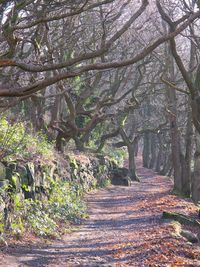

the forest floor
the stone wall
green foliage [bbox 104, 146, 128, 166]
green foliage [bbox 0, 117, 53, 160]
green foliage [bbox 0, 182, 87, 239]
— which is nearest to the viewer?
the forest floor

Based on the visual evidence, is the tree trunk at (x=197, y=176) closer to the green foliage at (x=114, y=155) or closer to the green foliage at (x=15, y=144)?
the green foliage at (x=15, y=144)

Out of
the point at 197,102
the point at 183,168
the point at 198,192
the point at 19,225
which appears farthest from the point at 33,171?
the point at 183,168

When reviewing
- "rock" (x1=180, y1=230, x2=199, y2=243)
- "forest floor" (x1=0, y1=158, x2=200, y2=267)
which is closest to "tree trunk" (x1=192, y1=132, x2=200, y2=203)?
"forest floor" (x1=0, y1=158, x2=200, y2=267)

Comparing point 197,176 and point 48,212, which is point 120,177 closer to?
point 197,176

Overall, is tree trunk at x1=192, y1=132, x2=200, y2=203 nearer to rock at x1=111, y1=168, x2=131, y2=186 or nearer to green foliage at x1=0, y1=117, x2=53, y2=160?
green foliage at x1=0, y1=117, x2=53, y2=160

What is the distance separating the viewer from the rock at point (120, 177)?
2832cm

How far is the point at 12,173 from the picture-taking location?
10367 millimetres

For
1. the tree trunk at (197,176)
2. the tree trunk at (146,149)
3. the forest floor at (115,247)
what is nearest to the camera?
the forest floor at (115,247)

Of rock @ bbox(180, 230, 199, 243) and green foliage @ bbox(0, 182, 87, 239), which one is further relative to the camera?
rock @ bbox(180, 230, 199, 243)

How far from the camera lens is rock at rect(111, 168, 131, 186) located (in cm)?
2832

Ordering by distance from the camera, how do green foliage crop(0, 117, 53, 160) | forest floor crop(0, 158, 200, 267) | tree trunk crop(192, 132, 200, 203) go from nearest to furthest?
forest floor crop(0, 158, 200, 267) → green foliage crop(0, 117, 53, 160) → tree trunk crop(192, 132, 200, 203)

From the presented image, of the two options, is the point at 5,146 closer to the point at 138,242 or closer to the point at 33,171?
the point at 33,171

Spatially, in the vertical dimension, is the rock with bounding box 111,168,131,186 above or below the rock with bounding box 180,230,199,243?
above

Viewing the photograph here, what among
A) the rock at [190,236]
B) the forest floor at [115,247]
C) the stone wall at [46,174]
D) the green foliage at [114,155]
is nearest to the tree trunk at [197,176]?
the forest floor at [115,247]
